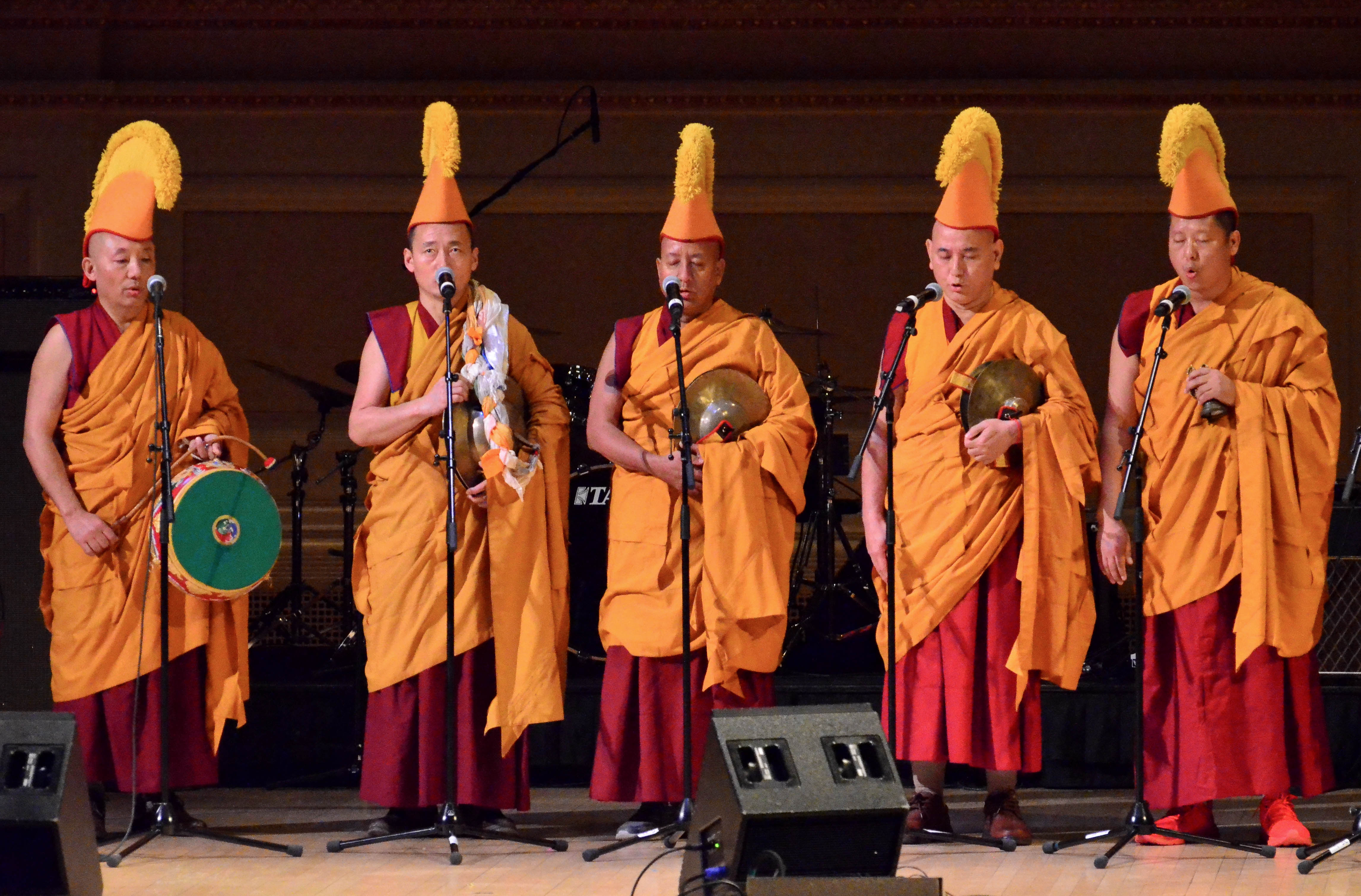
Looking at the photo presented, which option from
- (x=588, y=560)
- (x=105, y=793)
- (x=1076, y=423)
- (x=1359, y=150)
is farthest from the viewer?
(x=1359, y=150)

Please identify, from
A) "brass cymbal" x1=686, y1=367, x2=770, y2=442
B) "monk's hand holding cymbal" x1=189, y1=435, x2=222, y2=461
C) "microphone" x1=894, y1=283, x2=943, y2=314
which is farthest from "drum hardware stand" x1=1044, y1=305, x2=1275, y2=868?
"monk's hand holding cymbal" x1=189, y1=435, x2=222, y2=461

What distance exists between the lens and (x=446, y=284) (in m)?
4.21

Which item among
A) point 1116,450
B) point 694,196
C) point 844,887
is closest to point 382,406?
point 694,196

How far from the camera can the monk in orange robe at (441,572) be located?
15.0 feet

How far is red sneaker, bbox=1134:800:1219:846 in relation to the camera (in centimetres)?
447

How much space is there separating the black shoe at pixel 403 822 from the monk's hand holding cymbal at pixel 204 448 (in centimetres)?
111

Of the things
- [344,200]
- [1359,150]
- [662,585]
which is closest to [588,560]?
[662,585]

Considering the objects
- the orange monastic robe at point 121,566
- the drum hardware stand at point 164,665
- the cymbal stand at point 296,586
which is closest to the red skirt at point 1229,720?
the drum hardware stand at point 164,665

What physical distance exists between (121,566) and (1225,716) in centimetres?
302

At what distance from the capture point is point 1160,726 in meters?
4.55

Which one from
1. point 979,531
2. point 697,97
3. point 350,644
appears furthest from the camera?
point 697,97

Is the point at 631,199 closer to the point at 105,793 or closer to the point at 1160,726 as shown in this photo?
the point at 105,793

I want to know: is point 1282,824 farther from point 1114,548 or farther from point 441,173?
point 441,173

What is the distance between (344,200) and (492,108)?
0.94 metres
